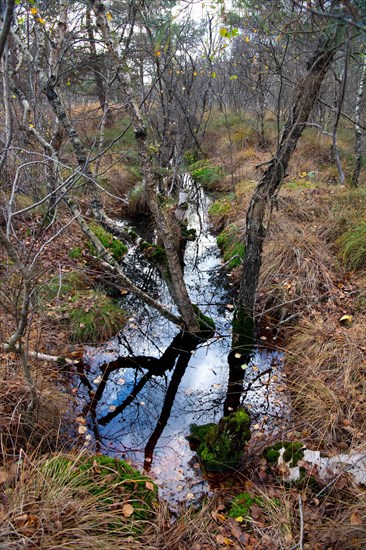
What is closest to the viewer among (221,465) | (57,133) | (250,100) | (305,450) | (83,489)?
(83,489)

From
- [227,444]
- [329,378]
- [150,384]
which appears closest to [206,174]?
[150,384]

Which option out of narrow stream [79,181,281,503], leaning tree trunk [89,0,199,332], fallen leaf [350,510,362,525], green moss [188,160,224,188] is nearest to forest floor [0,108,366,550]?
fallen leaf [350,510,362,525]

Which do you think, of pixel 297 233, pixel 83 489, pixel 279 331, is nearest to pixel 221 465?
pixel 83 489

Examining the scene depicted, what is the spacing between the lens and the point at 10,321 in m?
3.76

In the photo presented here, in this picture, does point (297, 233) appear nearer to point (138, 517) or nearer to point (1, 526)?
point (138, 517)

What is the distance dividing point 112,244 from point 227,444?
4673 millimetres

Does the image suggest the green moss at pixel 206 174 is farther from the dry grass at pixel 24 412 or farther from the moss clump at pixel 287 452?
the moss clump at pixel 287 452

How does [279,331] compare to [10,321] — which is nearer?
[10,321]

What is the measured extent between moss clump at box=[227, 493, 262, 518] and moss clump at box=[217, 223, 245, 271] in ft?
12.2

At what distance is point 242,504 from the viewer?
253 centimetres

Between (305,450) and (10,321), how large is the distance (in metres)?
3.17

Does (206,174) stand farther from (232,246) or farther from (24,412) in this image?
(24,412)

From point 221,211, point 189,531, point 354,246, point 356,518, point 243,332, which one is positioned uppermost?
point 221,211

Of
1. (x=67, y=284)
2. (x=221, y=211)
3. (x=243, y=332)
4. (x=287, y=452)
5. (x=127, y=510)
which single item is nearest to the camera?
(x=127, y=510)
